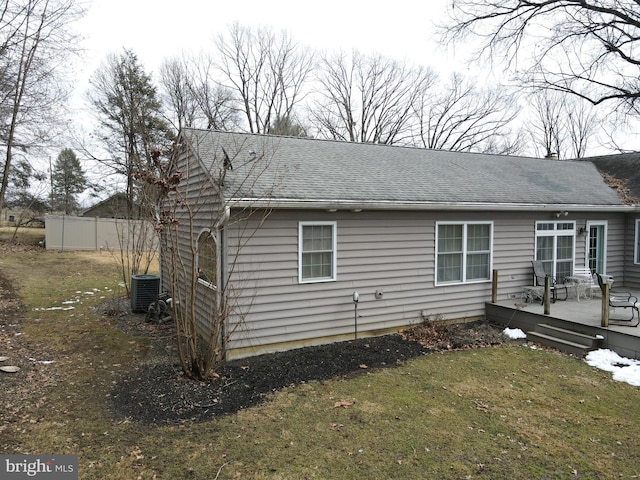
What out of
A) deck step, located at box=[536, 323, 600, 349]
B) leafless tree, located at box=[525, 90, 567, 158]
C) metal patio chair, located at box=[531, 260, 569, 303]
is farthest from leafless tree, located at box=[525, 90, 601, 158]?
deck step, located at box=[536, 323, 600, 349]

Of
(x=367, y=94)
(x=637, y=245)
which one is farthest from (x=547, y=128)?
(x=637, y=245)

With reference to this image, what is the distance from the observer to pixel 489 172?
10930mm

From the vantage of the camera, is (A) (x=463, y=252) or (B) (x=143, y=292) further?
(B) (x=143, y=292)

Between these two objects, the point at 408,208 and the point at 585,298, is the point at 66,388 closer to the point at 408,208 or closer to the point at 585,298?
the point at 408,208

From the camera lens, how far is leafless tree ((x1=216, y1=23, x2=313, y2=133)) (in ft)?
91.8

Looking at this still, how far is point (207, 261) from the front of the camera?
7.81 meters

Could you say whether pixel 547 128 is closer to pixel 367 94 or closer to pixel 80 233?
pixel 367 94

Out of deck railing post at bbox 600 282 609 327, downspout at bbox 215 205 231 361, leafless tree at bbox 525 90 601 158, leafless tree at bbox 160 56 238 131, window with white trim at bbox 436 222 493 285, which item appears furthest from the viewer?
leafless tree at bbox 525 90 601 158

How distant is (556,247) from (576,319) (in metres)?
2.67

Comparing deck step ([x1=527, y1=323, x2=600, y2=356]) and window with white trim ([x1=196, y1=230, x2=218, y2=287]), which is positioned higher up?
window with white trim ([x1=196, y1=230, x2=218, y2=287])

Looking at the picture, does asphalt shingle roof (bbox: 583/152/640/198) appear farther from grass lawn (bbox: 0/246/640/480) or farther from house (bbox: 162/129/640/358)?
grass lawn (bbox: 0/246/640/480)

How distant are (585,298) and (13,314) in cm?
1308

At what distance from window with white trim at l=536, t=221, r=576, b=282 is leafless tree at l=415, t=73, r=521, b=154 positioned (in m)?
20.2

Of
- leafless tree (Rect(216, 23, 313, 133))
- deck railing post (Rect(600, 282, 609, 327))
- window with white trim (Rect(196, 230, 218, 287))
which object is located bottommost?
deck railing post (Rect(600, 282, 609, 327))
